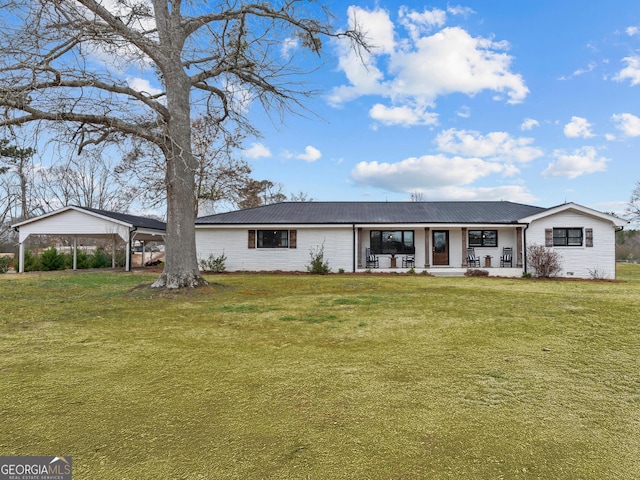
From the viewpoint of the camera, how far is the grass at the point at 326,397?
2.06m

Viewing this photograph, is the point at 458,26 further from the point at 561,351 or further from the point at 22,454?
the point at 22,454

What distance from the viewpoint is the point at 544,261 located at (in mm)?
16062

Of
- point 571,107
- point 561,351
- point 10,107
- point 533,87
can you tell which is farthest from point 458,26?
point 10,107

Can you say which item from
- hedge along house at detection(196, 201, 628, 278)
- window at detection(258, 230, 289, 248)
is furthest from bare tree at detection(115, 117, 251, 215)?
window at detection(258, 230, 289, 248)

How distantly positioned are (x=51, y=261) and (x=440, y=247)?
2301 centimetres

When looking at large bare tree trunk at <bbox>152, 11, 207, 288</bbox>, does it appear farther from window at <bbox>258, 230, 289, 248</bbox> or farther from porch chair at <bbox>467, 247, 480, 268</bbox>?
porch chair at <bbox>467, 247, 480, 268</bbox>

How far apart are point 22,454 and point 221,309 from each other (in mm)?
5432

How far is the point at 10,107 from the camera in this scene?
7.44 m

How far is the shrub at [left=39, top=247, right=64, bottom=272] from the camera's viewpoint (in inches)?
808

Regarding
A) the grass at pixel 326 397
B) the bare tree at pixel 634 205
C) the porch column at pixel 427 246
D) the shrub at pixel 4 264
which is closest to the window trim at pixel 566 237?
the porch column at pixel 427 246

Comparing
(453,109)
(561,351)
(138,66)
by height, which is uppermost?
(453,109)

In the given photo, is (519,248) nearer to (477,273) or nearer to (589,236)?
(477,273)

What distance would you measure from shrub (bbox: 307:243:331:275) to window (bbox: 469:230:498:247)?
7.84 m

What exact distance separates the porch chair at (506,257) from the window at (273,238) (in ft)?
37.1
